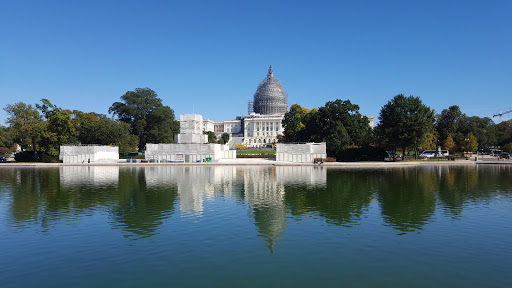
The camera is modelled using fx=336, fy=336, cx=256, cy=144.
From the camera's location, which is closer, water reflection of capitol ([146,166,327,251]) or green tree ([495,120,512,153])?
water reflection of capitol ([146,166,327,251])

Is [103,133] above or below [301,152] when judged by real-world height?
above

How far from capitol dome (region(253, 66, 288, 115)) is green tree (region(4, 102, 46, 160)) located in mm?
108678

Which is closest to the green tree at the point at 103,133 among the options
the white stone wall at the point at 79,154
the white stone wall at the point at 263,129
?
the white stone wall at the point at 79,154

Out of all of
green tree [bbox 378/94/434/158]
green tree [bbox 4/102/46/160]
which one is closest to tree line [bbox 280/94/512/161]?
green tree [bbox 378/94/434/158]

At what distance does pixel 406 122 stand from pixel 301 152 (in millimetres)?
18980

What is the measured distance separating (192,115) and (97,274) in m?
54.5

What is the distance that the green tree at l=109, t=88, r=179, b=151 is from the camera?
272ft

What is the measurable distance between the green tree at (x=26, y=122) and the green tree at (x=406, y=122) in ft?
210

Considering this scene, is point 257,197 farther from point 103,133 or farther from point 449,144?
point 449,144

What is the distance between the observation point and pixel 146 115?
89.3 m

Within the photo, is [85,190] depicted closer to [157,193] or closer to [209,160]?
[157,193]

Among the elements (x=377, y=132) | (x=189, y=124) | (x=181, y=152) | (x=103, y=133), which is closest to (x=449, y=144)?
(x=377, y=132)

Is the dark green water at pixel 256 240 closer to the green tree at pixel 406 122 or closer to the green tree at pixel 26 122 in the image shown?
the green tree at pixel 406 122

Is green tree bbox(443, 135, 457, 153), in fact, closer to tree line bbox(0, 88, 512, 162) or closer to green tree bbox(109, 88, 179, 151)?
tree line bbox(0, 88, 512, 162)
